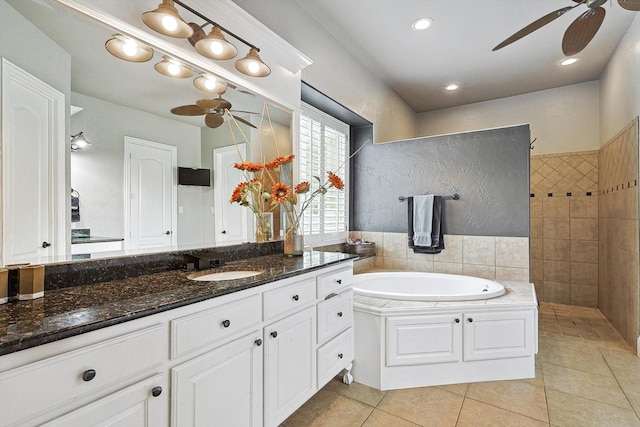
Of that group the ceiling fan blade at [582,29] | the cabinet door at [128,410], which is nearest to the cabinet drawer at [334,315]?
the cabinet door at [128,410]

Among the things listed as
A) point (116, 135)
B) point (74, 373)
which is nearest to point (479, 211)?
point (116, 135)

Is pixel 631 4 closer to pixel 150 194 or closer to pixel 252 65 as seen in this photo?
pixel 252 65

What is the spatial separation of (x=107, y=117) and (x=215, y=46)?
2.18 ft

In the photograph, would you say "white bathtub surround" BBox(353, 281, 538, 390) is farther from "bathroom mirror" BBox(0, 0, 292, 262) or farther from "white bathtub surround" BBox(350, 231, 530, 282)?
"bathroom mirror" BBox(0, 0, 292, 262)

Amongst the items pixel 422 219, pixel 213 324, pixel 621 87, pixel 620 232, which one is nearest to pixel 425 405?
pixel 213 324

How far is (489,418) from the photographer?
6.08ft

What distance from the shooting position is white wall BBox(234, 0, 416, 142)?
7.52ft

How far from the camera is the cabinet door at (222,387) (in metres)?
1.10

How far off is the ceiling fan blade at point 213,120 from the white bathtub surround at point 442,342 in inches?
60.9

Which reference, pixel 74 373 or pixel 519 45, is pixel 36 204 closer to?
pixel 74 373

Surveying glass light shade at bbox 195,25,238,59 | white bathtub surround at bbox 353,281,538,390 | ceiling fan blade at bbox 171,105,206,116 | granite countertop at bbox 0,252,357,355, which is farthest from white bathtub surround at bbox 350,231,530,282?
glass light shade at bbox 195,25,238,59

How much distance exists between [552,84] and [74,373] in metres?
5.19

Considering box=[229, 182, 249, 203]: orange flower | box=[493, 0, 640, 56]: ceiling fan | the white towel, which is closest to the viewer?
box=[493, 0, 640, 56]: ceiling fan

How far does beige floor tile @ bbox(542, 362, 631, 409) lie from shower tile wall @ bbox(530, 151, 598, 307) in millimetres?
2024
